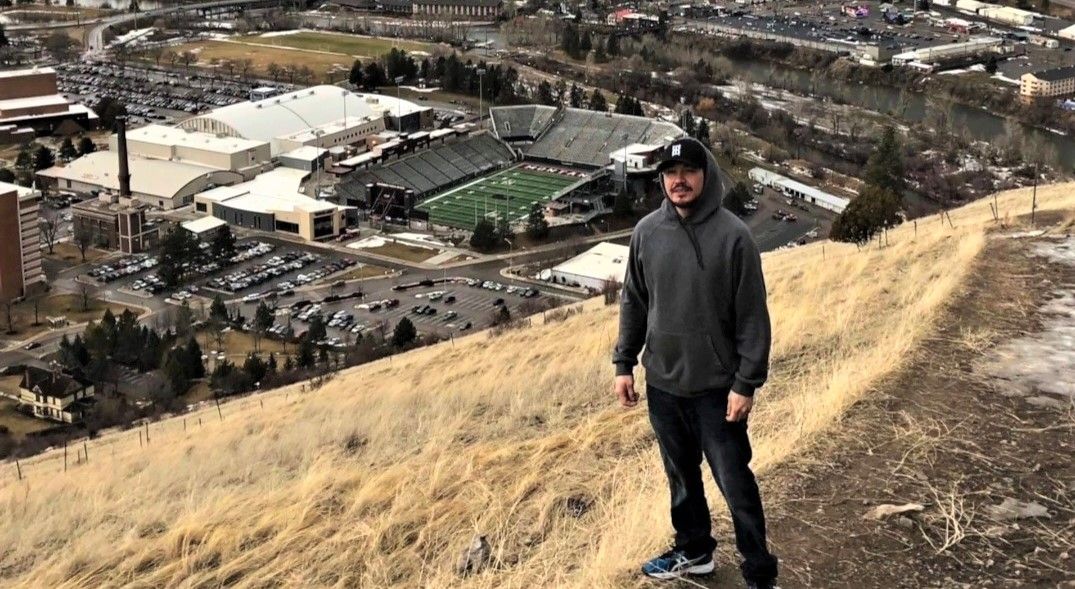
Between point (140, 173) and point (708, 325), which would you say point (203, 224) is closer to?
point (140, 173)

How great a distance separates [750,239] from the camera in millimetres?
2342

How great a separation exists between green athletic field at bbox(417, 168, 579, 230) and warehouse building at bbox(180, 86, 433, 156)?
3529mm

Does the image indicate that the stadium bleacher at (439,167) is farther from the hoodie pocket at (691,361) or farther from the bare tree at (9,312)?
the hoodie pocket at (691,361)

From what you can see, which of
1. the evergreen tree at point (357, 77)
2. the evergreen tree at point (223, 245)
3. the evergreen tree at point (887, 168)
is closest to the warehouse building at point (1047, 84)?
the evergreen tree at point (887, 168)

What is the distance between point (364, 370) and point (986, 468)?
22.5 ft

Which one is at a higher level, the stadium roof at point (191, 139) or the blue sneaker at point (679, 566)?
the blue sneaker at point (679, 566)

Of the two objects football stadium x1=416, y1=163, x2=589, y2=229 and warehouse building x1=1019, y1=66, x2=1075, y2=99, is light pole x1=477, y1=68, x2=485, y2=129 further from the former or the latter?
warehouse building x1=1019, y1=66, x2=1075, y2=99

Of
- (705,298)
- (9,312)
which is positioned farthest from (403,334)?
(705,298)

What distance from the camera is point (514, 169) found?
26031mm

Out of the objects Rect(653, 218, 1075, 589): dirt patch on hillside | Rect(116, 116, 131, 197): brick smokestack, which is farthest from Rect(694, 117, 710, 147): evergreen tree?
Rect(653, 218, 1075, 589): dirt patch on hillside

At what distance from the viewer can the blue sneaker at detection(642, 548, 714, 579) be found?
2535mm

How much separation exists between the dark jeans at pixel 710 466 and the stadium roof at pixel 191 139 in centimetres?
2227

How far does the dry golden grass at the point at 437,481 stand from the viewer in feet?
10.0

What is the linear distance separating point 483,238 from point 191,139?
27.2 ft
